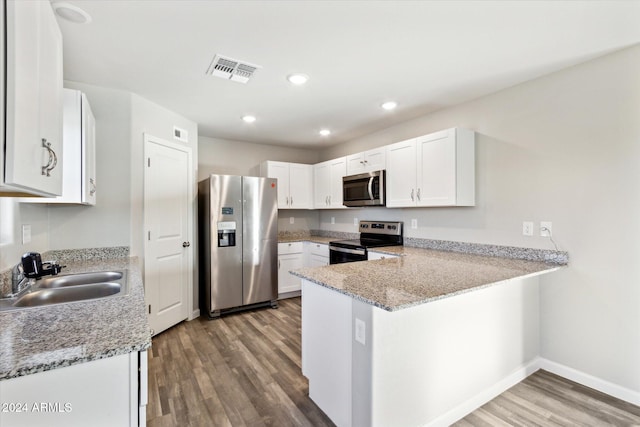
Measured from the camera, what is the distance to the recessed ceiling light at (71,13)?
1.64 m

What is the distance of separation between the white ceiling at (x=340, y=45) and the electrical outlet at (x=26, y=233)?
48.6 inches

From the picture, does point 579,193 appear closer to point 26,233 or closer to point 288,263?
point 288,263

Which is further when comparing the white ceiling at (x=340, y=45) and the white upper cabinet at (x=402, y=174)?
the white upper cabinet at (x=402, y=174)

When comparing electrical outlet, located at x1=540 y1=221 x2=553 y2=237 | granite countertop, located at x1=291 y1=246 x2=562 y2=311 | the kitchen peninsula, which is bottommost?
the kitchen peninsula

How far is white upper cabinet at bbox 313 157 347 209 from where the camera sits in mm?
4395

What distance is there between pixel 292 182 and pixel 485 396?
11.9ft

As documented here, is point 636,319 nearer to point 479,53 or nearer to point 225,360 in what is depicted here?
point 479,53

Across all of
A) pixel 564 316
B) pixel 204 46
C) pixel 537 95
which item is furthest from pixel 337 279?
pixel 537 95

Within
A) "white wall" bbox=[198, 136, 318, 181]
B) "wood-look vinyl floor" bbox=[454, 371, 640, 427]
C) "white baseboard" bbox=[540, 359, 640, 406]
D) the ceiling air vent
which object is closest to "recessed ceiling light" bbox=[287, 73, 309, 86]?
the ceiling air vent

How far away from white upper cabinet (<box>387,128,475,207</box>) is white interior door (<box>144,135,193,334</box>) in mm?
2506

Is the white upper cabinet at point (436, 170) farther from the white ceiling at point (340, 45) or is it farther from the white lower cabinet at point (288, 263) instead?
the white lower cabinet at point (288, 263)

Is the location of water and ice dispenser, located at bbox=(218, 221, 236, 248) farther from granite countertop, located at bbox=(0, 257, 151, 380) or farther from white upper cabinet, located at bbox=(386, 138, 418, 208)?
granite countertop, located at bbox=(0, 257, 151, 380)

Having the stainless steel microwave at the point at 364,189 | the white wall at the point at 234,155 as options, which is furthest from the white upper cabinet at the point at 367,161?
the white wall at the point at 234,155

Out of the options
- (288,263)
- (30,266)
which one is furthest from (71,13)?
(288,263)
